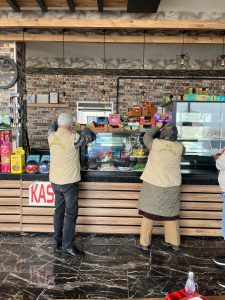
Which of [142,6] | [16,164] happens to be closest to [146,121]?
[142,6]

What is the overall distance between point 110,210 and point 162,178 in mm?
1021

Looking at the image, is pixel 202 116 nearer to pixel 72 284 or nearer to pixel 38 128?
pixel 72 284

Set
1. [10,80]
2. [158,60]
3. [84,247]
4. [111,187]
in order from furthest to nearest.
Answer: [158,60], [10,80], [111,187], [84,247]

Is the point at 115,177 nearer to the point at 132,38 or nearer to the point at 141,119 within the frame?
the point at 141,119

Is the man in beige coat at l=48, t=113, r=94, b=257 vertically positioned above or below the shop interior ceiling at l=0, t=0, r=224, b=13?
below

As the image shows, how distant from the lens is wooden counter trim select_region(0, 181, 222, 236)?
4504 millimetres

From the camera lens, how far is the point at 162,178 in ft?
12.8

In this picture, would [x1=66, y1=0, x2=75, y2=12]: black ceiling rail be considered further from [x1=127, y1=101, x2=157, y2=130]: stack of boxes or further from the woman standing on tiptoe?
the woman standing on tiptoe

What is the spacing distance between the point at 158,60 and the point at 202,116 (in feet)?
11.2

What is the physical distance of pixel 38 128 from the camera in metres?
8.79

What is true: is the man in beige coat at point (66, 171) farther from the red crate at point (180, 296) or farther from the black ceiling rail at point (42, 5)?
the red crate at point (180, 296)

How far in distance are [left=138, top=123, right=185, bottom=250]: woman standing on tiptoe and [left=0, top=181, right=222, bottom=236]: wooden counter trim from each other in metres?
0.46

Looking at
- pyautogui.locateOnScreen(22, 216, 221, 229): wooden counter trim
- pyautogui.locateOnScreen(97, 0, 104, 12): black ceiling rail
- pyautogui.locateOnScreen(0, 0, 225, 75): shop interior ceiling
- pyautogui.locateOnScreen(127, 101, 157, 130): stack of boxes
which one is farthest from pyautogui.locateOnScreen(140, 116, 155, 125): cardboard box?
pyautogui.locateOnScreen(97, 0, 104, 12): black ceiling rail

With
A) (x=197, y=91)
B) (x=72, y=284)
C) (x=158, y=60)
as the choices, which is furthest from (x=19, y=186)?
(x=158, y=60)
